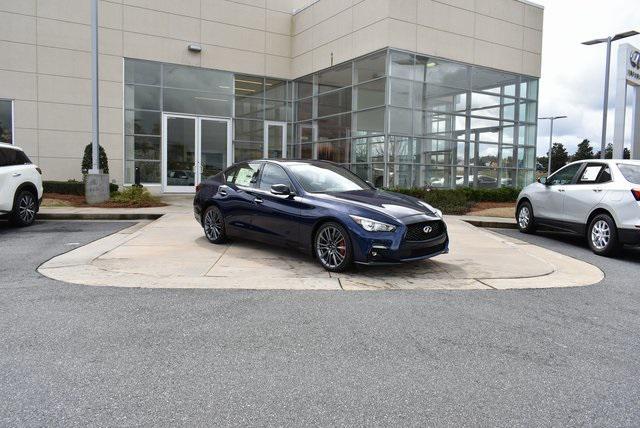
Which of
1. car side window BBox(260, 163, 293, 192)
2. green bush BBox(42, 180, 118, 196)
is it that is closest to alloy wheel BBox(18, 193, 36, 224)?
car side window BBox(260, 163, 293, 192)

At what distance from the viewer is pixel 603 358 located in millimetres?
4082

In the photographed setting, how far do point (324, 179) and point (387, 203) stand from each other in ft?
4.21

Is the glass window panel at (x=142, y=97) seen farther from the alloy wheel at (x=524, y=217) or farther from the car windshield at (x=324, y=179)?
the alloy wheel at (x=524, y=217)

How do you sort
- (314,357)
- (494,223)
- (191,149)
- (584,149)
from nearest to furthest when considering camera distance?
1. (314,357)
2. (494,223)
3. (191,149)
4. (584,149)

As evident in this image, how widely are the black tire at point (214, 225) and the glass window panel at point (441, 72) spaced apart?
11.4 m

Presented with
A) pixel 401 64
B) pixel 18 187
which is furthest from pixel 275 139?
pixel 18 187

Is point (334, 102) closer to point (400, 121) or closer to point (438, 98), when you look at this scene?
point (400, 121)

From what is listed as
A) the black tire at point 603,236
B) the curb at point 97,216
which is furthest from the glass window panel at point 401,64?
the black tire at point 603,236

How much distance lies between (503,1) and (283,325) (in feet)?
63.6

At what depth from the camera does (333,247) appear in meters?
6.91

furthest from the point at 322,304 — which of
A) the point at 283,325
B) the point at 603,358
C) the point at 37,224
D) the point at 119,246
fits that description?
the point at 37,224

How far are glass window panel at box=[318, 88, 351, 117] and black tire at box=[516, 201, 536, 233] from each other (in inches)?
344

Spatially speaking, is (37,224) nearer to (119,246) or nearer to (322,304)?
(119,246)

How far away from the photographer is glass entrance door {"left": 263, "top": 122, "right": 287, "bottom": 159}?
74.3 feet
